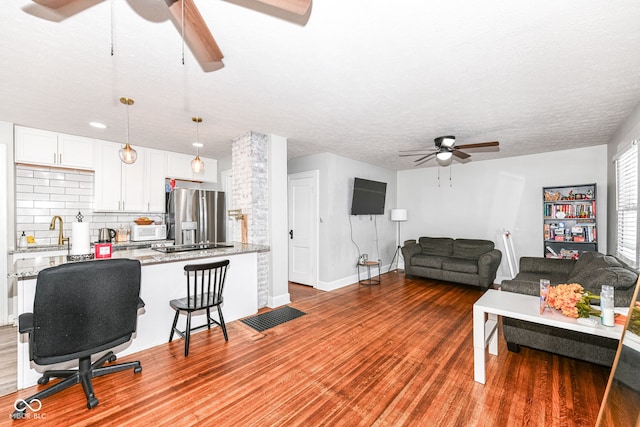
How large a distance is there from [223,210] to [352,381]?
4.07 m

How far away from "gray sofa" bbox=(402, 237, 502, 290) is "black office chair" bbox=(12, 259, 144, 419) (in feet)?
16.6

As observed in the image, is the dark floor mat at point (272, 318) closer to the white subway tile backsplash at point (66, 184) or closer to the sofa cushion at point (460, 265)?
the sofa cushion at point (460, 265)

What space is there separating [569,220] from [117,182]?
25.2ft

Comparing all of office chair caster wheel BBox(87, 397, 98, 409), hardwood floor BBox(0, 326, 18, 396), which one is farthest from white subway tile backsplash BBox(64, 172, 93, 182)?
office chair caster wheel BBox(87, 397, 98, 409)

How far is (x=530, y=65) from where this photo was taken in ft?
7.05

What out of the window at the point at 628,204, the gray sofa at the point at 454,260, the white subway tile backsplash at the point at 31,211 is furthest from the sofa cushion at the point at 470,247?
the white subway tile backsplash at the point at 31,211

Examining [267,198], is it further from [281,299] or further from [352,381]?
[352,381]

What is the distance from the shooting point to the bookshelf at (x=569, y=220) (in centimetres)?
455

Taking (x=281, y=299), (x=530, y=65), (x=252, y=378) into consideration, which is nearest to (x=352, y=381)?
(x=252, y=378)

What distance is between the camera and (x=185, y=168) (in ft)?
16.8

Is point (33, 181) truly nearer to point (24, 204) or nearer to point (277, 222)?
point (24, 204)

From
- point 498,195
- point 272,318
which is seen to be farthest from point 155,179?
point 498,195

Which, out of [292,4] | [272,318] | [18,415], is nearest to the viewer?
[292,4]

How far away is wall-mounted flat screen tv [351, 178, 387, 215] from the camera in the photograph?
5.50 m
